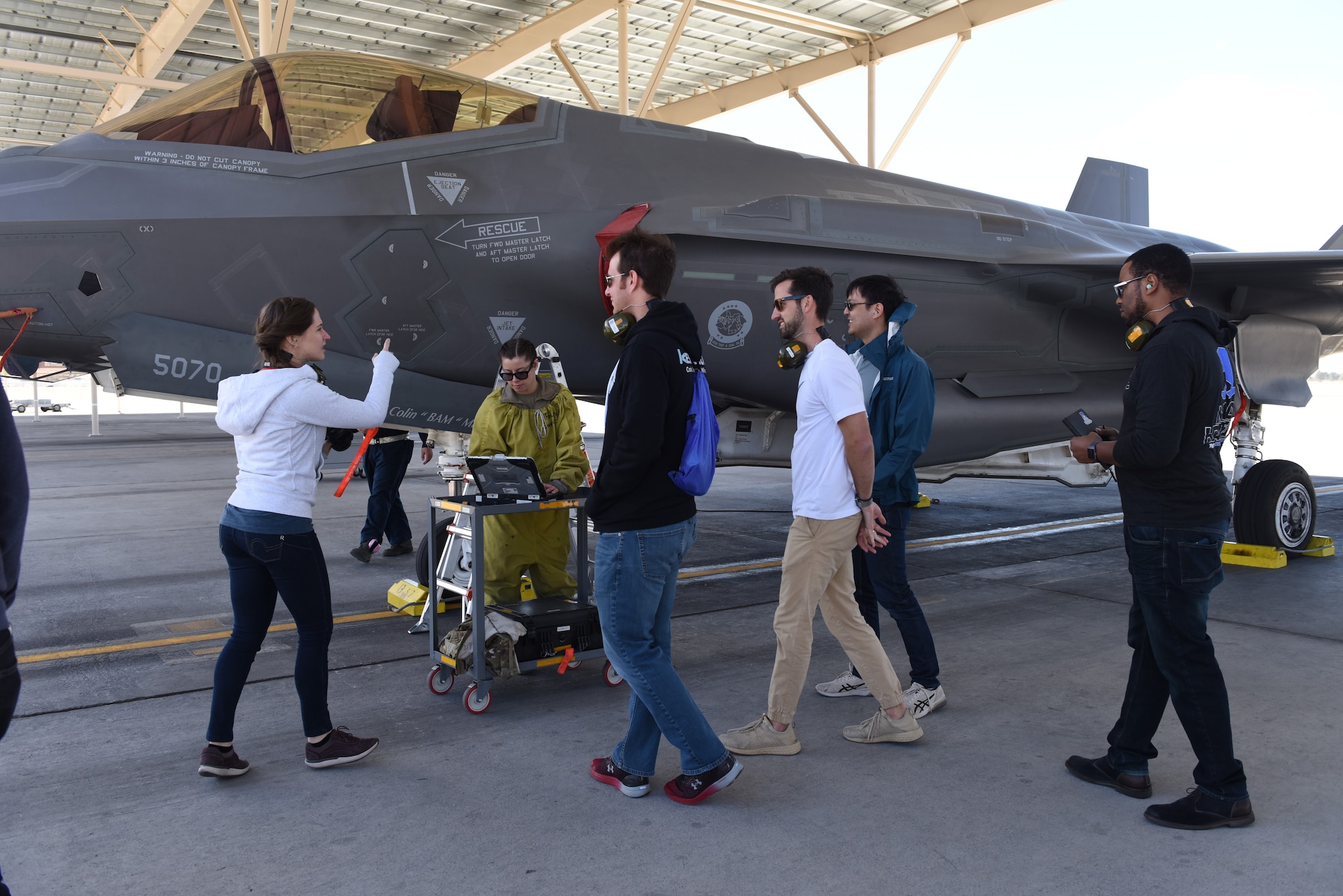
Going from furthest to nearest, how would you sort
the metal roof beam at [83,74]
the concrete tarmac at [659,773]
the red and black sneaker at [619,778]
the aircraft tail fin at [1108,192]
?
the metal roof beam at [83,74], the aircraft tail fin at [1108,192], the red and black sneaker at [619,778], the concrete tarmac at [659,773]

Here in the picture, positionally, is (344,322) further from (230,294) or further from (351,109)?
(351,109)

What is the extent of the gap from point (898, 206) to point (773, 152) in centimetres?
104

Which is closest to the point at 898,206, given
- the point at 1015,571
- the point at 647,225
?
the point at 647,225

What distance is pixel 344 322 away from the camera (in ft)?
18.1

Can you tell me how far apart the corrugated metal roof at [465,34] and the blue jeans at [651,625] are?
1338cm

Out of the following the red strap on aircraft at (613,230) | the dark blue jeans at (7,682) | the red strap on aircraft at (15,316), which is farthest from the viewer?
the red strap on aircraft at (613,230)

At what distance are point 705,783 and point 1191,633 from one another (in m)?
1.70

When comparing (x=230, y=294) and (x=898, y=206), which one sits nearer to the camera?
(x=230, y=294)

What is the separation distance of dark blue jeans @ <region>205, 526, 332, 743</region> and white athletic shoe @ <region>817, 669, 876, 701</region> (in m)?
2.30

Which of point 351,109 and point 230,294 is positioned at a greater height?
point 351,109

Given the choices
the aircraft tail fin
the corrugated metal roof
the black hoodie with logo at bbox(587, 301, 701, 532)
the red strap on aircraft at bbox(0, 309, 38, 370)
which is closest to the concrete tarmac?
the black hoodie with logo at bbox(587, 301, 701, 532)

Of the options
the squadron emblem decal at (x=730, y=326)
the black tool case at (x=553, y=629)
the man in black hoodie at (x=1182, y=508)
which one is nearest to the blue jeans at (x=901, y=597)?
the man in black hoodie at (x=1182, y=508)

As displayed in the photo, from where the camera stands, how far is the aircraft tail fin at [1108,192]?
43.6ft

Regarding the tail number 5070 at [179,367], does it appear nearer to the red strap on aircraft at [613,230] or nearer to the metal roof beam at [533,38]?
the red strap on aircraft at [613,230]
